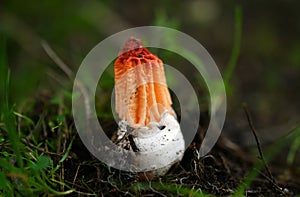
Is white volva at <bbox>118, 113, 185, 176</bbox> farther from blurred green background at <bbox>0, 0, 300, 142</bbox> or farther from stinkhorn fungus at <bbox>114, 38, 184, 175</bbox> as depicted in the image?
blurred green background at <bbox>0, 0, 300, 142</bbox>

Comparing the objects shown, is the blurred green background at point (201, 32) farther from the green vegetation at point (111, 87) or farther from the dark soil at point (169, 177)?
the dark soil at point (169, 177)

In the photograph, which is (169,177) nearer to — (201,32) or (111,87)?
(111,87)

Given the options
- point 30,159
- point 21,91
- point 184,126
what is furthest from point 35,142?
point 21,91

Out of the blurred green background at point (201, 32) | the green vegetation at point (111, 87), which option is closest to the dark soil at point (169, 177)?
the green vegetation at point (111, 87)

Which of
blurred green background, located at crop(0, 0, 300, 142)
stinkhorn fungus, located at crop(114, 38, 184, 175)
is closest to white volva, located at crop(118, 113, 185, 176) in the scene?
stinkhorn fungus, located at crop(114, 38, 184, 175)

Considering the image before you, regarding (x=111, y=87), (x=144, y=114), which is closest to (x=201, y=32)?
(x=111, y=87)

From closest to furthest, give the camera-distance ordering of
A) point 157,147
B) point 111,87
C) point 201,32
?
point 157,147, point 111,87, point 201,32

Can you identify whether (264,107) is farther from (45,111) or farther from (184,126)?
(45,111)
